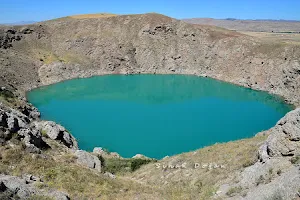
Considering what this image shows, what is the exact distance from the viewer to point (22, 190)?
13258mm

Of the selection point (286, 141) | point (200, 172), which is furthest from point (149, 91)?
point (286, 141)

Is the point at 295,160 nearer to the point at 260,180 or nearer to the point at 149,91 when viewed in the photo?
the point at 260,180

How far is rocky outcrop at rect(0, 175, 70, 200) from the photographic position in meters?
12.5

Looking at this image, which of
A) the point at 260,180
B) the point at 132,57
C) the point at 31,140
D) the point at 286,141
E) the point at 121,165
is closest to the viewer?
the point at 260,180

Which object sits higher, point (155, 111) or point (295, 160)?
point (155, 111)

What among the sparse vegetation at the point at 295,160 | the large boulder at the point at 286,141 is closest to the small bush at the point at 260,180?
the sparse vegetation at the point at 295,160

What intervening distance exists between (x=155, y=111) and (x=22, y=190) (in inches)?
1725

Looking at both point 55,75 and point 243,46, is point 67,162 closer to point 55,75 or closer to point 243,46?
point 55,75

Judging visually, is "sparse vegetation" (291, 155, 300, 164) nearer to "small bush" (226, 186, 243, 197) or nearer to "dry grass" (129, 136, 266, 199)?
"small bush" (226, 186, 243, 197)

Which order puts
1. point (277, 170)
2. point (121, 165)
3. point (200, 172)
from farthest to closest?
point (121, 165), point (200, 172), point (277, 170)

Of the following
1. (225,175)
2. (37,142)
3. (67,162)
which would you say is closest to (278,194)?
(225,175)

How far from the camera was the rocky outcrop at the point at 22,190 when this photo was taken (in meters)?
12.5

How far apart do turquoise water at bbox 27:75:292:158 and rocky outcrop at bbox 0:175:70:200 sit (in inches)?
904

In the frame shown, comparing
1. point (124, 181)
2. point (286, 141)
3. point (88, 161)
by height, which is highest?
point (88, 161)
